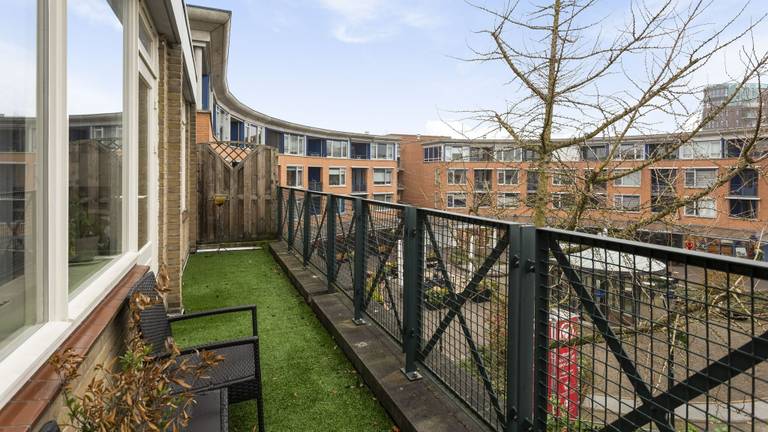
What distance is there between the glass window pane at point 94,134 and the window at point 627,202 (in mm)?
5282

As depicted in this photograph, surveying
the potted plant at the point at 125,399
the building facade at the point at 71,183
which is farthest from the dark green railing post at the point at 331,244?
the potted plant at the point at 125,399

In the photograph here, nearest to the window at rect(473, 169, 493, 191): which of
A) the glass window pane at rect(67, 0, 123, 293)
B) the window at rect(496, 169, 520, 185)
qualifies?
the window at rect(496, 169, 520, 185)

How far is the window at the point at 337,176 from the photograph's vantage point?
35.3 metres

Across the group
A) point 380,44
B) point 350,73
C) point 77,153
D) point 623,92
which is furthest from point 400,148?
point 77,153

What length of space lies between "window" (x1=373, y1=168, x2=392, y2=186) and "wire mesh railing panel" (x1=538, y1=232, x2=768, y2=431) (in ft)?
121

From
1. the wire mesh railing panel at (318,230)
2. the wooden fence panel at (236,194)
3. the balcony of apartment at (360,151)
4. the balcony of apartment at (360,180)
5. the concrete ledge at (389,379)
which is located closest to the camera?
the concrete ledge at (389,379)

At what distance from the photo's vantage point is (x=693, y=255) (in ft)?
3.94

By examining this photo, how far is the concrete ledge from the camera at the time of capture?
7.47 ft

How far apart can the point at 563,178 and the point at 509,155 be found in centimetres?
103

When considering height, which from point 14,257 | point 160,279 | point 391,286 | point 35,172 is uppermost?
point 35,172

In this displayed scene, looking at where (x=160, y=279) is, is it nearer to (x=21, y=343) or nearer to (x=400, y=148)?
(x=21, y=343)

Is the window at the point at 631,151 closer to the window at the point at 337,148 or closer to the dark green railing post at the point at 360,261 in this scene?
the dark green railing post at the point at 360,261

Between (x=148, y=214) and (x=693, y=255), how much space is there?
382 centimetres

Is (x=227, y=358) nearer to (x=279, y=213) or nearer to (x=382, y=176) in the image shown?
(x=279, y=213)
